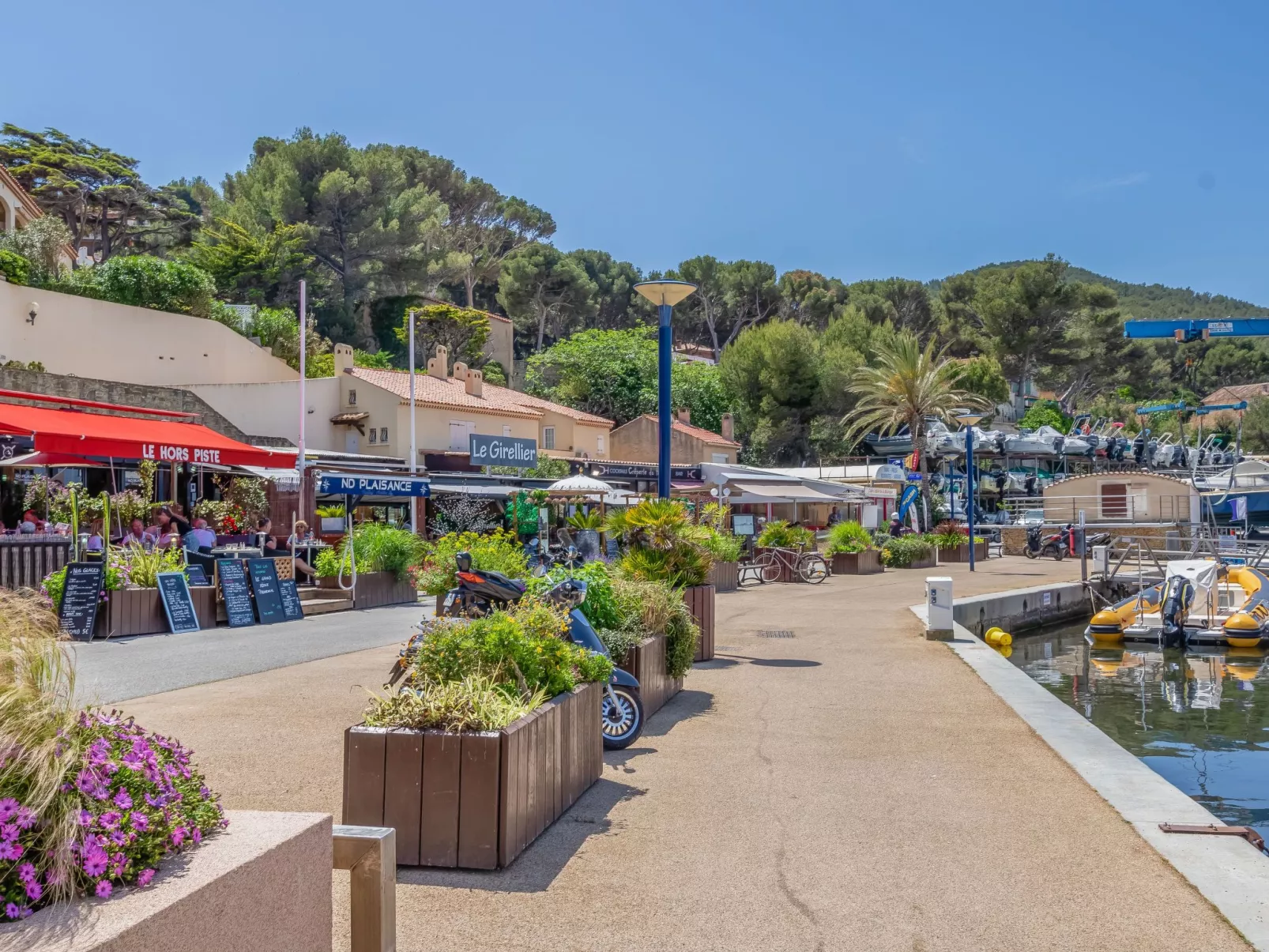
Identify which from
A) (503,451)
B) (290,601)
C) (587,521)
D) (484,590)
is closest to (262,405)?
(503,451)

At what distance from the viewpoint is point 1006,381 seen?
218 feet

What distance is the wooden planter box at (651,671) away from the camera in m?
8.32

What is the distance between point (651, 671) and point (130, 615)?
25.0 feet

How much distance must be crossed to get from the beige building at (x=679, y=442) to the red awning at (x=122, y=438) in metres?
37.2

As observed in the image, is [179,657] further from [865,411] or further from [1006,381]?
[1006,381]

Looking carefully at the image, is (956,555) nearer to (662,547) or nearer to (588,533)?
(588,533)

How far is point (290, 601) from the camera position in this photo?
15672mm

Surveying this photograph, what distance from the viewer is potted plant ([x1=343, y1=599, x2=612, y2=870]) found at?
494 cm

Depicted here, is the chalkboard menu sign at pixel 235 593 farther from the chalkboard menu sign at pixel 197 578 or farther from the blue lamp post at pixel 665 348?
the blue lamp post at pixel 665 348

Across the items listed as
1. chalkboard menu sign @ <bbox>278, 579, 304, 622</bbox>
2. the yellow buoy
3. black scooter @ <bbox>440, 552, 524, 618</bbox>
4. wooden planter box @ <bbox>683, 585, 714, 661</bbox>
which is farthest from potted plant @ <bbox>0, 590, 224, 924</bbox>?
the yellow buoy

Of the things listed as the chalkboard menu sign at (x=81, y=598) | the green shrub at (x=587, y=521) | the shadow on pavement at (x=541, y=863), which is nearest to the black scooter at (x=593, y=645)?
the shadow on pavement at (x=541, y=863)

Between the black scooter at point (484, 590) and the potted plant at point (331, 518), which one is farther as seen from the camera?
the potted plant at point (331, 518)

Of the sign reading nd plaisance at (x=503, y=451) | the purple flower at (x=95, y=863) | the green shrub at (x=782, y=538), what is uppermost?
the sign reading nd plaisance at (x=503, y=451)

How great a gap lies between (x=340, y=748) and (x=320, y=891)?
172 inches
